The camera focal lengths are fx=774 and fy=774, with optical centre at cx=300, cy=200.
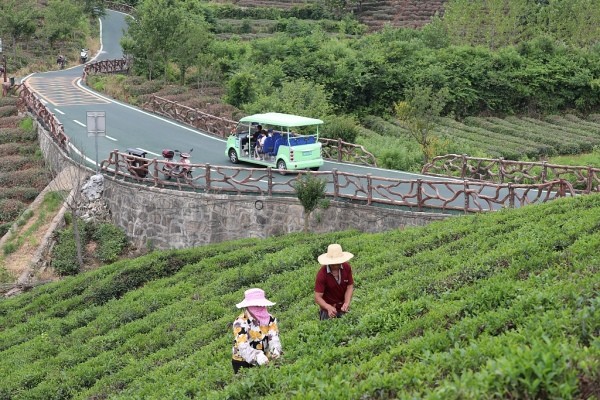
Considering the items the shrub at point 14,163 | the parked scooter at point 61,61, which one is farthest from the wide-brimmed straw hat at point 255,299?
the parked scooter at point 61,61

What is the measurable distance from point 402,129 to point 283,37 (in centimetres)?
1437

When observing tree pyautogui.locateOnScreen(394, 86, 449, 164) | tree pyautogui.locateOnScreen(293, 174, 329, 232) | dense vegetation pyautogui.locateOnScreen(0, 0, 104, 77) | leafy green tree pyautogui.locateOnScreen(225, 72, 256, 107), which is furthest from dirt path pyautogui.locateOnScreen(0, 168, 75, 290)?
dense vegetation pyautogui.locateOnScreen(0, 0, 104, 77)

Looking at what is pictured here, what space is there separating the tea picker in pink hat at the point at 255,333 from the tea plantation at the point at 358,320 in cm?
23

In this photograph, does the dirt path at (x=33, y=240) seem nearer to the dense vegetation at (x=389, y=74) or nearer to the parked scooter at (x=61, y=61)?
the dense vegetation at (x=389, y=74)

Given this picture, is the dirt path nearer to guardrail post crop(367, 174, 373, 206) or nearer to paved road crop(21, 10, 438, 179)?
paved road crop(21, 10, 438, 179)

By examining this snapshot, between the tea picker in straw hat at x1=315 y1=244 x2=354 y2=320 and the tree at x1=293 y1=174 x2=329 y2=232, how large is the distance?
933cm

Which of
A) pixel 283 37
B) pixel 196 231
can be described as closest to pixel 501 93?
pixel 283 37

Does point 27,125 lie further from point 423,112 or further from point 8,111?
point 423,112

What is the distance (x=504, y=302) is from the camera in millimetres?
8984

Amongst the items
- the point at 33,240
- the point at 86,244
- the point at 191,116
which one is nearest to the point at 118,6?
the point at 191,116

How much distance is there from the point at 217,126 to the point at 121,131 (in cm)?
401

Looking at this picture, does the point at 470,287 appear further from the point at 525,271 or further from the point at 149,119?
the point at 149,119

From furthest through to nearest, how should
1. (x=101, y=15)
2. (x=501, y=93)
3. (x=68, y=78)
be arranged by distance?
(x=101, y=15)
(x=501, y=93)
(x=68, y=78)

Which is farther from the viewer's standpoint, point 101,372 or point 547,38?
point 547,38
